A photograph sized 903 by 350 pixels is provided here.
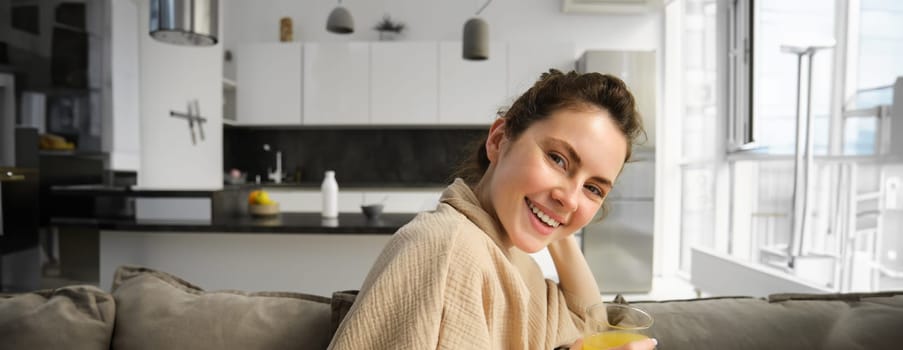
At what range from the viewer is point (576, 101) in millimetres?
854

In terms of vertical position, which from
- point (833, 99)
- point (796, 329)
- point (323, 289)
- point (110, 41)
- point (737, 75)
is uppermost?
point (110, 41)

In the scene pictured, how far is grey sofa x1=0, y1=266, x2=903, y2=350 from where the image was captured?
1.01 metres

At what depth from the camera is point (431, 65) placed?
4277mm

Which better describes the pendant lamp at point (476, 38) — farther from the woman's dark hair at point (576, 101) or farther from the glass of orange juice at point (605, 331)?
the glass of orange juice at point (605, 331)

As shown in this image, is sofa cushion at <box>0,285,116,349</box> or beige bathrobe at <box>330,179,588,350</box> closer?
beige bathrobe at <box>330,179,588,350</box>

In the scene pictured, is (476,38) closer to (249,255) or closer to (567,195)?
(249,255)

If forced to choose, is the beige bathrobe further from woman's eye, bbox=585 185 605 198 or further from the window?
the window

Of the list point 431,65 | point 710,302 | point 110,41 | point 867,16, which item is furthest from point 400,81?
point 710,302

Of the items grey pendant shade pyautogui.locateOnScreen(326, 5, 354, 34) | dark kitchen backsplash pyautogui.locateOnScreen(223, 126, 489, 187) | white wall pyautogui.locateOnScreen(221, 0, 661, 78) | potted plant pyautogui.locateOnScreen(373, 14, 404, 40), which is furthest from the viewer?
dark kitchen backsplash pyautogui.locateOnScreen(223, 126, 489, 187)

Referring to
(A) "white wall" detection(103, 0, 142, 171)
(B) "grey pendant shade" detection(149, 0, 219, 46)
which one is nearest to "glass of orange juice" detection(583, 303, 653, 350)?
(B) "grey pendant shade" detection(149, 0, 219, 46)

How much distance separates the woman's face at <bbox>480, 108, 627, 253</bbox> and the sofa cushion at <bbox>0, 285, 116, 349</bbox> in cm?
83

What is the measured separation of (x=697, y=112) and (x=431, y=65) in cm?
224

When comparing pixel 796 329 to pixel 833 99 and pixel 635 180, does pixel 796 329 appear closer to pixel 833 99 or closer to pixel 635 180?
pixel 833 99

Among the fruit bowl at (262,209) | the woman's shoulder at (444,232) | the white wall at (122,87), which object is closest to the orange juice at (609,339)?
the woman's shoulder at (444,232)
